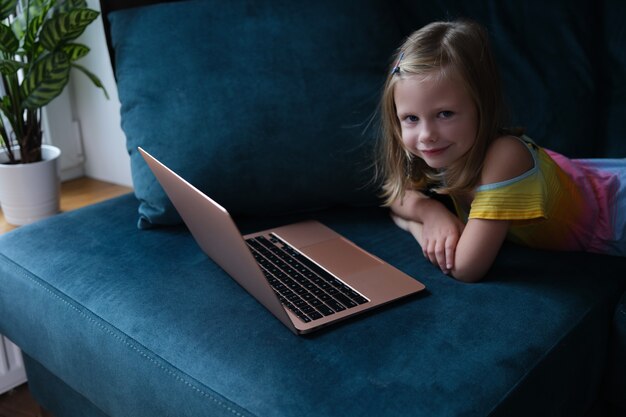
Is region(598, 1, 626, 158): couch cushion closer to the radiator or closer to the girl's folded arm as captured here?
the girl's folded arm

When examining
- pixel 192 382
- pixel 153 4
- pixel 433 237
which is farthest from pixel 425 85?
pixel 153 4

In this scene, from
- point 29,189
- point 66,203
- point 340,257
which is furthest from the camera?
point 66,203

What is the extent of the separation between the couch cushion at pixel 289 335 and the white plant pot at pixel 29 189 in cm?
27

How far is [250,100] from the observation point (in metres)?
1.45

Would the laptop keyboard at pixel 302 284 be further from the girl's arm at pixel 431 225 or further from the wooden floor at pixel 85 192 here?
the wooden floor at pixel 85 192

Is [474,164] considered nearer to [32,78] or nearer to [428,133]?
[428,133]

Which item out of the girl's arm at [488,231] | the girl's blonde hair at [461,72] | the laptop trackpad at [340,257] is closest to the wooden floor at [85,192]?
the laptop trackpad at [340,257]

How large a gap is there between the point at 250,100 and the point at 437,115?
16.6 inches

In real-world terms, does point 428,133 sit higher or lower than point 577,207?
higher

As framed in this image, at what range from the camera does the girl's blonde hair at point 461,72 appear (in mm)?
1218

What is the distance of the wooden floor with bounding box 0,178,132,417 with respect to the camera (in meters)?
1.65

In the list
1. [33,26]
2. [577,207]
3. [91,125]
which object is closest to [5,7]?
[33,26]

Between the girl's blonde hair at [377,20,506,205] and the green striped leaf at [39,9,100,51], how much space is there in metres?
0.76

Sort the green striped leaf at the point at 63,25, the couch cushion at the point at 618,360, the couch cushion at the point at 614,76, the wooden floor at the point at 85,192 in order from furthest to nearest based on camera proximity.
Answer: the wooden floor at the point at 85,192 < the green striped leaf at the point at 63,25 < the couch cushion at the point at 614,76 < the couch cushion at the point at 618,360
